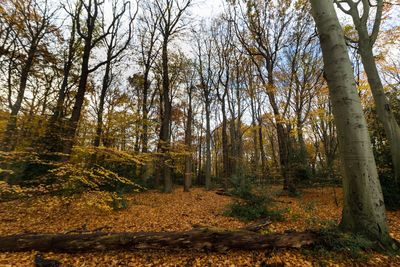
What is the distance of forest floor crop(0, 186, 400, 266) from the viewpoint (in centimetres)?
277

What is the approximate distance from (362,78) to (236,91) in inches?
326

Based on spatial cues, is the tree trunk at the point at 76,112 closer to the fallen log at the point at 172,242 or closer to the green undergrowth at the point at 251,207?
the fallen log at the point at 172,242

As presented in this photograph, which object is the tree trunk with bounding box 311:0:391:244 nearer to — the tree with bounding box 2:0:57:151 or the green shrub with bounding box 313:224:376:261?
the green shrub with bounding box 313:224:376:261

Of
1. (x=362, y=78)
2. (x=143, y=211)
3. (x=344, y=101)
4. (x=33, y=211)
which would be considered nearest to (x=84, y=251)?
(x=143, y=211)

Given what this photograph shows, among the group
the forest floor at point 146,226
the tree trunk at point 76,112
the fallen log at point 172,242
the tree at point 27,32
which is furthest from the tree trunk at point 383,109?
the tree at point 27,32

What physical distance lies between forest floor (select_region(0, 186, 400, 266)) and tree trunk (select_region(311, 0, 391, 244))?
0.45 meters

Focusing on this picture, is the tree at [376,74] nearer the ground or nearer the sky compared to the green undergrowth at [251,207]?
nearer the sky

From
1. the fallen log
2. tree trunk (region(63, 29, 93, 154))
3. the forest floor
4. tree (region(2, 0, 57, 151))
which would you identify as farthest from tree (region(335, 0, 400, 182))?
tree (region(2, 0, 57, 151))

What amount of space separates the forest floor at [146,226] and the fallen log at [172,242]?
0.33ft

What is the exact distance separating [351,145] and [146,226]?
476cm

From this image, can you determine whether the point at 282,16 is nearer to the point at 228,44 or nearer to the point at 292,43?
the point at 292,43

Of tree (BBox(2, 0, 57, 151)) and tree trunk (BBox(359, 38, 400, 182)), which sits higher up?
tree (BBox(2, 0, 57, 151))

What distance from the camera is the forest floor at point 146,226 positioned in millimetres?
2768

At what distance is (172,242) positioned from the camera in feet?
10.0
